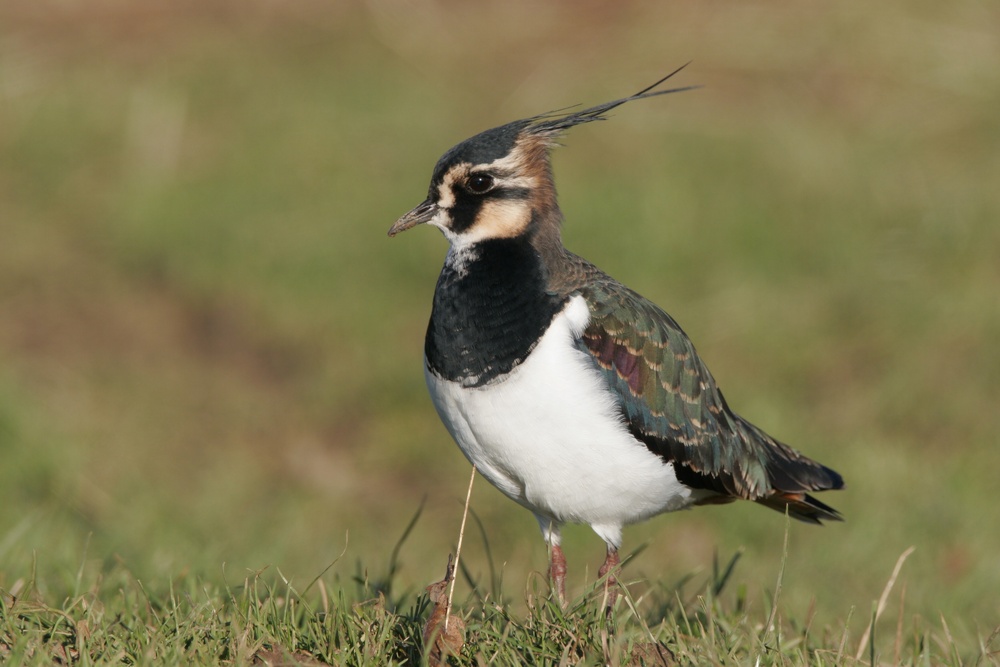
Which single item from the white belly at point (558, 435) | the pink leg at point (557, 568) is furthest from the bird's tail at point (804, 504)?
the pink leg at point (557, 568)

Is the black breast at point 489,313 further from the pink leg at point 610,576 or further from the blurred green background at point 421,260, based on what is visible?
the blurred green background at point 421,260

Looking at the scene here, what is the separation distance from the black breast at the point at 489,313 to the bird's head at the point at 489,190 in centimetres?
10

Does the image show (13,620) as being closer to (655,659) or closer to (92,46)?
(655,659)

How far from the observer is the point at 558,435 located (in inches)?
179

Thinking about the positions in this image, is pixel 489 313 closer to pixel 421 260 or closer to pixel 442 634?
pixel 442 634

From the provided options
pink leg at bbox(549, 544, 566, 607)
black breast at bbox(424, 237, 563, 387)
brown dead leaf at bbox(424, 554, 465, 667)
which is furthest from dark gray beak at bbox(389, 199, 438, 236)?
brown dead leaf at bbox(424, 554, 465, 667)

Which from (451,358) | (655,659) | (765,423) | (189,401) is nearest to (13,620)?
(451,358)

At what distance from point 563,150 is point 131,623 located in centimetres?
732

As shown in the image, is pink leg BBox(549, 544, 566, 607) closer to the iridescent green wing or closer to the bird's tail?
the iridescent green wing

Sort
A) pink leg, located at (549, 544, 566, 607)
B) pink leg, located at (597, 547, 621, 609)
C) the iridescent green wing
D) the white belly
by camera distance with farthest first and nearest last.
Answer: pink leg, located at (549, 544, 566, 607), the iridescent green wing, the white belly, pink leg, located at (597, 547, 621, 609)

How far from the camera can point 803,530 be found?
774 centimetres

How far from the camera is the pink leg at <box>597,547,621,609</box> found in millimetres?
4285

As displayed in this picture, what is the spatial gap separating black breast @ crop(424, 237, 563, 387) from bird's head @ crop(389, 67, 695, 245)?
96 millimetres

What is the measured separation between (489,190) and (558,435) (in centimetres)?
107
